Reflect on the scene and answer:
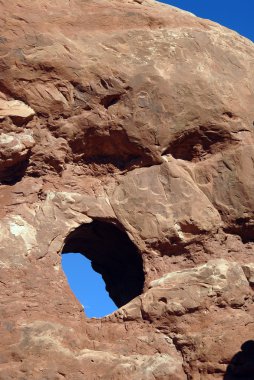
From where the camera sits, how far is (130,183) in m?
11.8

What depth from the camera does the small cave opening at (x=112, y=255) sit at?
12.3m

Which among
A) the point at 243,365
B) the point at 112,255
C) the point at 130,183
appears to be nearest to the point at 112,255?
the point at 112,255

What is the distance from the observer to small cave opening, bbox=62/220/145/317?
12279 mm

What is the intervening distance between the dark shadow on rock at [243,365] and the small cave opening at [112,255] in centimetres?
210

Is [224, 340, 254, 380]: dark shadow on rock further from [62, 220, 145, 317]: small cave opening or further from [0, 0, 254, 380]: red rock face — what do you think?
[62, 220, 145, 317]: small cave opening

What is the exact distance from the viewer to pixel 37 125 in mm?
11516

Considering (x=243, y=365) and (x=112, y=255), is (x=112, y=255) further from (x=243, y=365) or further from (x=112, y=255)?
(x=243, y=365)

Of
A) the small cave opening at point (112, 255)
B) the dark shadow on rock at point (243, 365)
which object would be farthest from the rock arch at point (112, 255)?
the dark shadow on rock at point (243, 365)

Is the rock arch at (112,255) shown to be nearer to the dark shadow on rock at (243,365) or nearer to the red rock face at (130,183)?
the red rock face at (130,183)

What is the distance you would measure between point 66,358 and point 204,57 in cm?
532

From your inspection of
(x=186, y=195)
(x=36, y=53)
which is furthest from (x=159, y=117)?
(x=36, y=53)

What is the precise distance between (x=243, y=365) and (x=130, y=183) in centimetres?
317

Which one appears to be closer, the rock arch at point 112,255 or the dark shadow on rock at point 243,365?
the dark shadow on rock at point 243,365

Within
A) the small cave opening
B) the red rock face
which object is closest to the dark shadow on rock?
the red rock face
